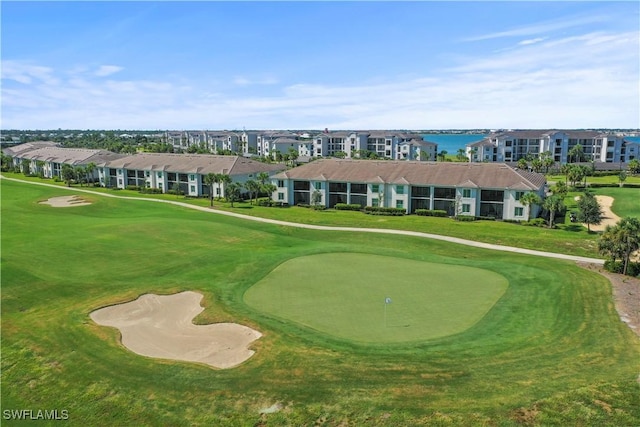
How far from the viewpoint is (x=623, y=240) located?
1647 inches

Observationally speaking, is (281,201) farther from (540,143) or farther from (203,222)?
(540,143)

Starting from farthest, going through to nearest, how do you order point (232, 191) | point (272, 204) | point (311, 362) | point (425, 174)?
1. point (272, 204)
2. point (232, 191)
3. point (425, 174)
4. point (311, 362)

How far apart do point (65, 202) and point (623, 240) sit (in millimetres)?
83509

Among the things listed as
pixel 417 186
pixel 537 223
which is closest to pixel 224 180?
pixel 417 186

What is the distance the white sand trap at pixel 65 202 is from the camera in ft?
277

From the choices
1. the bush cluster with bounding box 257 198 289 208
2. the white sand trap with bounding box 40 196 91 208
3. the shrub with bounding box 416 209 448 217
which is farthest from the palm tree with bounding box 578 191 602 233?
the white sand trap with bounding box 40 196 91 208

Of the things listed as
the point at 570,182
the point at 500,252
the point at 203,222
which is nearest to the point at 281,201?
the point at 203,222

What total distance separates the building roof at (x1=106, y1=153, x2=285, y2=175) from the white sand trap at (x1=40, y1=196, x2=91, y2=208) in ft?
67.1

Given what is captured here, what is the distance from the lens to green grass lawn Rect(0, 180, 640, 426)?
20891 mm

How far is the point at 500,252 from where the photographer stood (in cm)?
5072

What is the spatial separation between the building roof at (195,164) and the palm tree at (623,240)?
67.8 meters

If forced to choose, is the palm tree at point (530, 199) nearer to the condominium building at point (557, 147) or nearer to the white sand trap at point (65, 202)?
the white sand trap at point (65, 202)

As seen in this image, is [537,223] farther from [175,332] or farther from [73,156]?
Result: [73,156]

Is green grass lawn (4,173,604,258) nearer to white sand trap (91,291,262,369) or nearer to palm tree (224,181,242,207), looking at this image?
palm tree (224,181,242,207)
